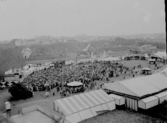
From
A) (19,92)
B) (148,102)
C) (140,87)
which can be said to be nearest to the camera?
(148,102)

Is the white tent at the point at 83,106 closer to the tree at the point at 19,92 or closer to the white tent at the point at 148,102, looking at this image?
the white tent at the point at 148,102

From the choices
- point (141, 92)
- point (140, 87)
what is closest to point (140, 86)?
point (140, 87)

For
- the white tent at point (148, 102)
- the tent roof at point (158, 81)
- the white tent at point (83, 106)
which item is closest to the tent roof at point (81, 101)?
the white tent at point (83, 106)

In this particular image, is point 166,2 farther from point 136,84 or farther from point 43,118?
point 136,84

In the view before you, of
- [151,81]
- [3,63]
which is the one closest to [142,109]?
[151,81]

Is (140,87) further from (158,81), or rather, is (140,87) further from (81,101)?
(81,101)

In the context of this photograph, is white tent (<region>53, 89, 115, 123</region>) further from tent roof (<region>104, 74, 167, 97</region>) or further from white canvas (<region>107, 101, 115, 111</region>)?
tent roof (<region>104, 74, 167, 97</region>)

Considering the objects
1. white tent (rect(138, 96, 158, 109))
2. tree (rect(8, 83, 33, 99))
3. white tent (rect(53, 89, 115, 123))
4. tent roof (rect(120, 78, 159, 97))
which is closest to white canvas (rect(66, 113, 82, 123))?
white tent (rect(53, 89, 115, 123))
